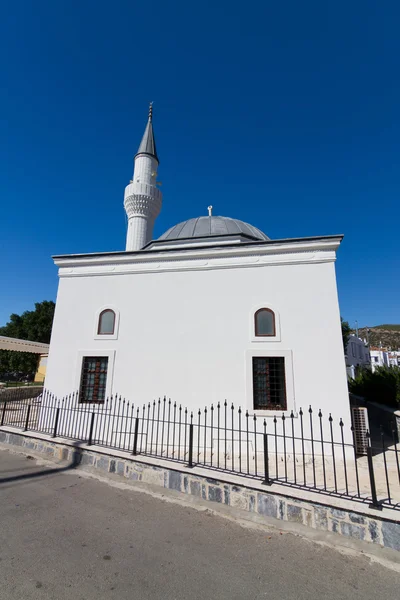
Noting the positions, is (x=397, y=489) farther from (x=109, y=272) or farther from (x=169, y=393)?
(x=109, y=272)

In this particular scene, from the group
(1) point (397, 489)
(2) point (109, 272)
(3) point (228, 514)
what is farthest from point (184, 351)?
(1) point (397, 489)

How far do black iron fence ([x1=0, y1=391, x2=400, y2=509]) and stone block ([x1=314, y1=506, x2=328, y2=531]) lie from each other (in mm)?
286

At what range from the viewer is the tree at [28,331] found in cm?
3022

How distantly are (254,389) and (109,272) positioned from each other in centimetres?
572

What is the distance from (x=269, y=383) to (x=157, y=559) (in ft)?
17.7

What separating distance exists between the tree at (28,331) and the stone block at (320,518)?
104 ft

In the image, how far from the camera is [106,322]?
955 cm

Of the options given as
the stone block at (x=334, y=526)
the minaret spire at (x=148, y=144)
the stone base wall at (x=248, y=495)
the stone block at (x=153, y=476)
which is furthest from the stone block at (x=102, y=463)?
the minaret spire at (x=148, y=144)

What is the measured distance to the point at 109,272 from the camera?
32.4 ft

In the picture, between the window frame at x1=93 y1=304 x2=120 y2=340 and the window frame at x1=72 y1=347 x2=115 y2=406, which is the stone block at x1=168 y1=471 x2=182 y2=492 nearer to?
the window frame at x1=72 y1=347 x2=115 y2=406

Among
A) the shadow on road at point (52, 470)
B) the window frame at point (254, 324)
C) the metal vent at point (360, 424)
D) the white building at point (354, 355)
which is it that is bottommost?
the shadow on road at point (52, 470)

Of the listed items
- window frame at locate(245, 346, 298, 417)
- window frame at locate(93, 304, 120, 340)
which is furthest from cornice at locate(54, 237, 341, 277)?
window frame at locate(245, 346, 298, 417)

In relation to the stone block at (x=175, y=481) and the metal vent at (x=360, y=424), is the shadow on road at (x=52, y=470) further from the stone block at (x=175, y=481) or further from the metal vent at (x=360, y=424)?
the metal vent at (x=360, y=424)

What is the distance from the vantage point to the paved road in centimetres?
272
